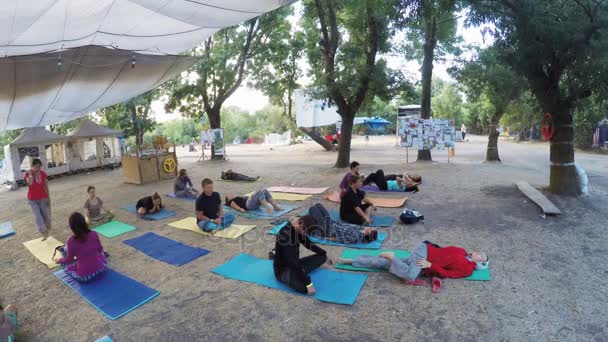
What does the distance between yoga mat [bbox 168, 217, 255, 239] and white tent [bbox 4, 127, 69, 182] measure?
35.5 ft

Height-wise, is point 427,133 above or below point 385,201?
above

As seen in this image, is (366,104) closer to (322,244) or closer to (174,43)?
(174,43)

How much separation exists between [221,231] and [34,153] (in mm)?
12485

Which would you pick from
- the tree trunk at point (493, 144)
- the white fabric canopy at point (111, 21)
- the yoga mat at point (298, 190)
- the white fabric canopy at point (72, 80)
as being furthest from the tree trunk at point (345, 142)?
the white fabric canopy at point (111, 21)

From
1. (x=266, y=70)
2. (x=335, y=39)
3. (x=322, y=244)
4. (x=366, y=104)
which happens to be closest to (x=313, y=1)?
(x=335, y=39)

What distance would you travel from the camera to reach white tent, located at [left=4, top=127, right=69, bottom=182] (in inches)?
531

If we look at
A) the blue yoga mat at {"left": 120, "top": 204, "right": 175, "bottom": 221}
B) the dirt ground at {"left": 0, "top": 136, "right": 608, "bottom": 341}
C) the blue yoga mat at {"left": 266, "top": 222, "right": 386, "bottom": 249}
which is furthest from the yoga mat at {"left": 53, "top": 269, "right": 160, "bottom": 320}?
the blue yoga mat at {"left": 120, "top": 204, "right": 175, "bottom": 221}

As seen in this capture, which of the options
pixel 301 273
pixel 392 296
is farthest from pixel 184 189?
pixel 392 296

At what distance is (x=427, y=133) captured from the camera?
11.9 m

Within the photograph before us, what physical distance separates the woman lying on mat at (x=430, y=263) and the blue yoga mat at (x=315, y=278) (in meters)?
0.28

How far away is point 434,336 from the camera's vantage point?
298 centimetres

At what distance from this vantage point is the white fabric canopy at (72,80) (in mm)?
6230

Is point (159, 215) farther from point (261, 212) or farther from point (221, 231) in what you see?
point (261, 212)

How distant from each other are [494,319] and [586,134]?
19.0 m
